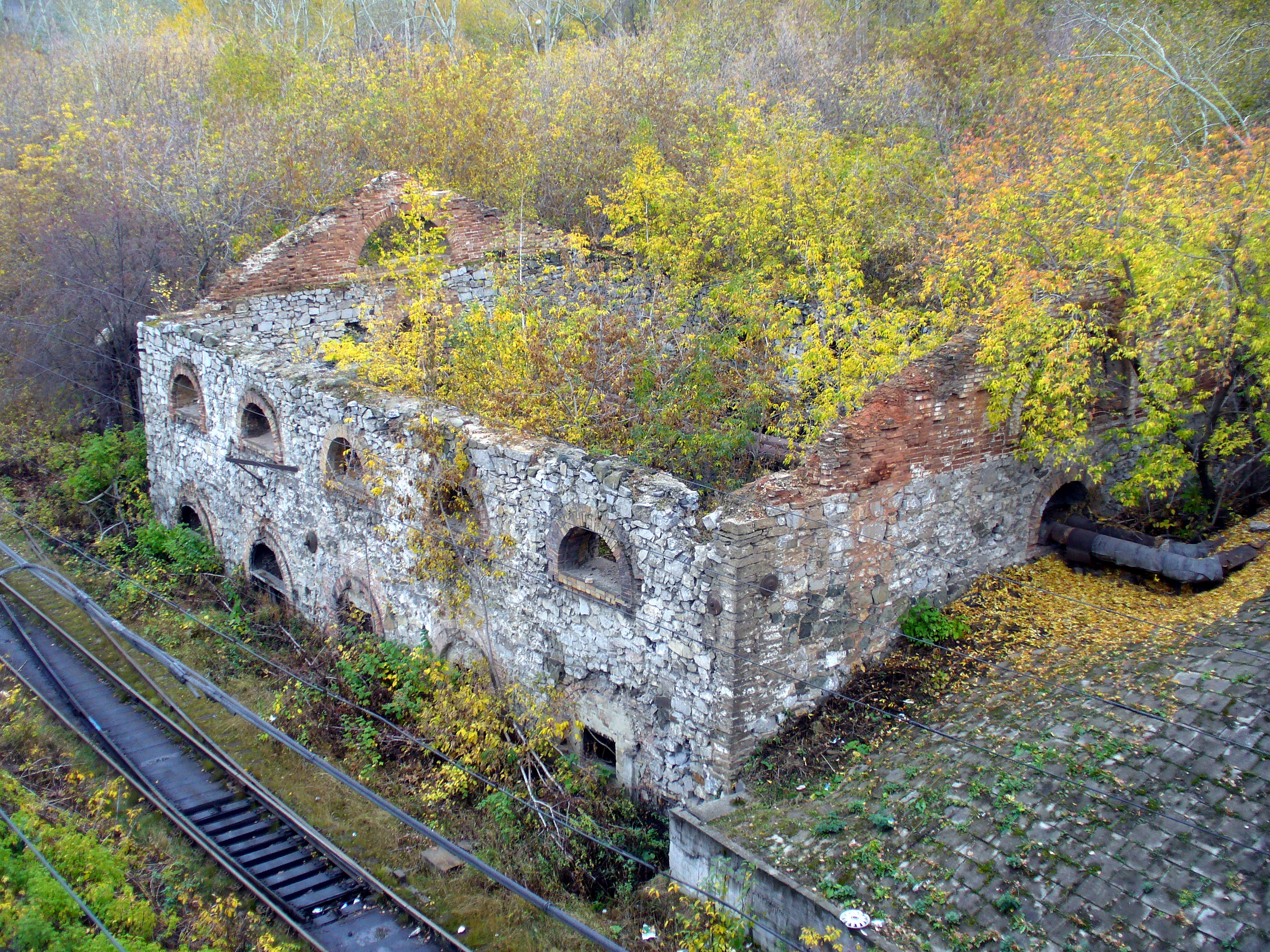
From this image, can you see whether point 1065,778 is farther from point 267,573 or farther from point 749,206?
point 267,573

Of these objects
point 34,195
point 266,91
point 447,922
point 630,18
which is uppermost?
point 630,18

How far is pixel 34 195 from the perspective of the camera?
1895 centimetres

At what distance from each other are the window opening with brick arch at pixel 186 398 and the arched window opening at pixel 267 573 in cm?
244

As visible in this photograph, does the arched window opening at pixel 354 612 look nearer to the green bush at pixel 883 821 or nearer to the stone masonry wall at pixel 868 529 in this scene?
the stone masonry wall at pixel 868 529

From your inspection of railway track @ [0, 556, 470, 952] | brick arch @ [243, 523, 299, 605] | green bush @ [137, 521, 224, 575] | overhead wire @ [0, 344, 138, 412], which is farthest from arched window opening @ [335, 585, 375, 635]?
overhead wire @ [0, 344, 138, 412]

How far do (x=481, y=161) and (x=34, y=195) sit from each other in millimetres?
9630

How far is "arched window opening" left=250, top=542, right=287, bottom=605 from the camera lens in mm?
13844

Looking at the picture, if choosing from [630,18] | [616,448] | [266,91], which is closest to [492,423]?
[616,448]

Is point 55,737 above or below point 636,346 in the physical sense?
below

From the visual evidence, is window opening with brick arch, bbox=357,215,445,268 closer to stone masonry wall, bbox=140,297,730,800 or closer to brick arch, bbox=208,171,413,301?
brick arch, bbox=208,171,413,301

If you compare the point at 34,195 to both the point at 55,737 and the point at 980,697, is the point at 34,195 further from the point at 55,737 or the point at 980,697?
the point at 980,697

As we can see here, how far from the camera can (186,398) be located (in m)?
15.7

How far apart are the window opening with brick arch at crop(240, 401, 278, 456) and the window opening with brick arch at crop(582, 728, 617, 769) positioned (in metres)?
6.62

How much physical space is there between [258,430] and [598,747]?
8039 millimetres
